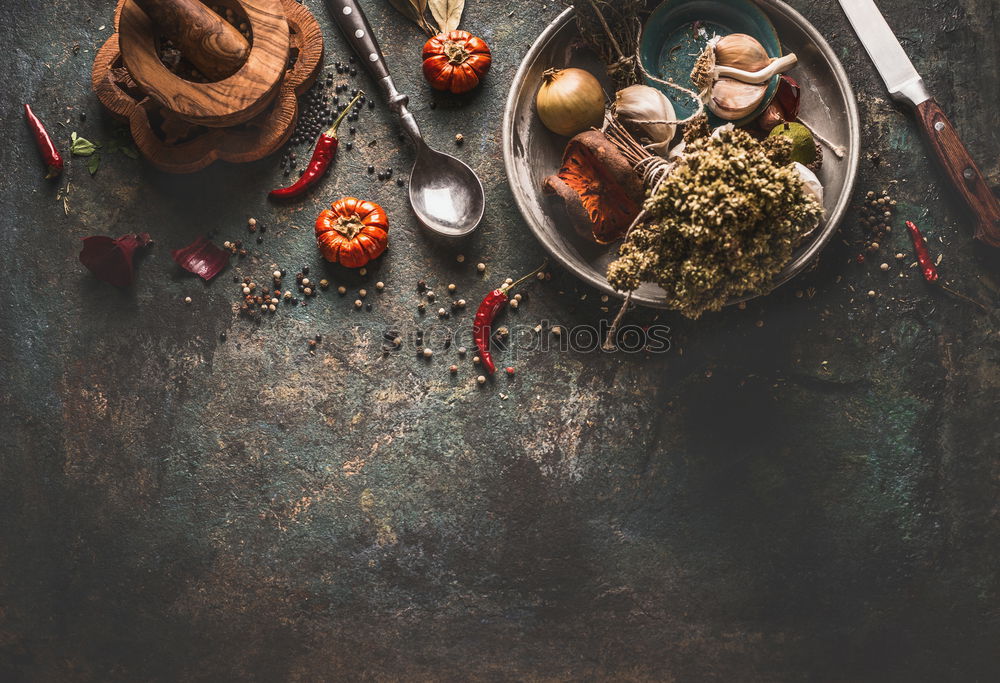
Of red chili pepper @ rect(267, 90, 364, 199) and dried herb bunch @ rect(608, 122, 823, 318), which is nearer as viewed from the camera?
dried herb bunch @ rect(608, 122, 823, 318)

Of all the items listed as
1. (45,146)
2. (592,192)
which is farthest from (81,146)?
(592,192)

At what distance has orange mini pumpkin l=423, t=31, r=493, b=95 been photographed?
2781mm

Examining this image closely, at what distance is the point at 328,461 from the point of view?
2.84 metres

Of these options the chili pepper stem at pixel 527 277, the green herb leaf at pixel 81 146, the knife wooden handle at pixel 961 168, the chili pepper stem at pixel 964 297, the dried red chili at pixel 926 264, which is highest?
the green herb leaf at pixel 81 146

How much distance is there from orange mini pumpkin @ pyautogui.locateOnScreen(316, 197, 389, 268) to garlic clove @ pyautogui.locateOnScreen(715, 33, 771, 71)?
1.35m

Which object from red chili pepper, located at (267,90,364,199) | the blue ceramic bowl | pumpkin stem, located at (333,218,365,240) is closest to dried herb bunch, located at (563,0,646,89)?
the blue ceramic bowl

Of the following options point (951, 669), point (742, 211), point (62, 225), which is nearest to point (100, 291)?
point (62, 225)

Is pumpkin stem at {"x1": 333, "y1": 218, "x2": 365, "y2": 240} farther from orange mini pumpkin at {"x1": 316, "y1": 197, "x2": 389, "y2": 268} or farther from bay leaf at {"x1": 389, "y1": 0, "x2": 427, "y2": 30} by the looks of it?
bay leaf at {"x1": 389, "y1": 0, "x2": 427, "y2": 30}

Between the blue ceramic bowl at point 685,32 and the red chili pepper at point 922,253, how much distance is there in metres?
0.89

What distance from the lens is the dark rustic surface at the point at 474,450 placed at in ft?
9.21

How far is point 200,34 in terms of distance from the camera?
247 cm

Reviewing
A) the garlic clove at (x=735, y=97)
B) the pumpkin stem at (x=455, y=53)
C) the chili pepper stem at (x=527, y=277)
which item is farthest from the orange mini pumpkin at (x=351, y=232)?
the garlic clove at (x=735, y=97)

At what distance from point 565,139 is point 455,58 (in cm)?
53

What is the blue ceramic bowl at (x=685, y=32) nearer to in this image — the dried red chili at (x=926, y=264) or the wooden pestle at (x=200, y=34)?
the dried red chili at (x=926, y=264)
